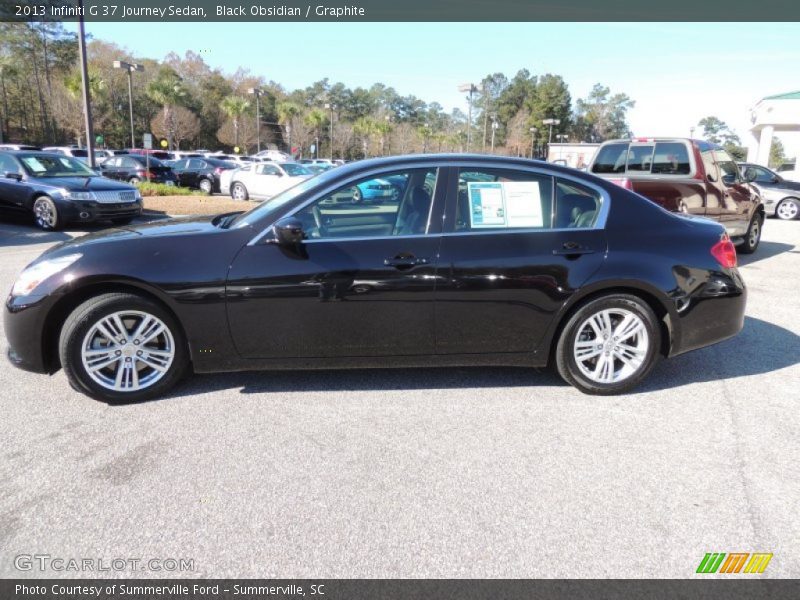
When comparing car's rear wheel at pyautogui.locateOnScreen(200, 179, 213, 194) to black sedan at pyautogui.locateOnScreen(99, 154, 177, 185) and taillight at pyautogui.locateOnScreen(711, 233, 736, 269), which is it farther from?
taillight at pyautogui.locateOnScreen(711, 233, 736, 269)

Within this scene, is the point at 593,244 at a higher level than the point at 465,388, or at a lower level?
higher

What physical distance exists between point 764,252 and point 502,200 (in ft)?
29.6

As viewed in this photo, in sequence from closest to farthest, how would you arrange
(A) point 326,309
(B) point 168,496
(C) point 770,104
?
1. (B) point 168,496
2. (A) point 326,309
3. (C) point 770,104

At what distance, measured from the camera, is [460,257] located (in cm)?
380

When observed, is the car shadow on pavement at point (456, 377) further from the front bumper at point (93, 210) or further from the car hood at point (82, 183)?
the car hood at point (82, 183)

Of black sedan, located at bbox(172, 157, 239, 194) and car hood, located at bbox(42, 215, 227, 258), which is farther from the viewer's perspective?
black sedan, located at bbox(172, 157, 239, 194)

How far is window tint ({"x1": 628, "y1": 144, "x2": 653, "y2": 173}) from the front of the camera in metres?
8.68

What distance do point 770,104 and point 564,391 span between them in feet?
118

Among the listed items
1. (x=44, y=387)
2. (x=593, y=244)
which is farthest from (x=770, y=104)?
(x=44, y=387)

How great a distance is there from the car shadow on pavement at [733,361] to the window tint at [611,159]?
4089 mm

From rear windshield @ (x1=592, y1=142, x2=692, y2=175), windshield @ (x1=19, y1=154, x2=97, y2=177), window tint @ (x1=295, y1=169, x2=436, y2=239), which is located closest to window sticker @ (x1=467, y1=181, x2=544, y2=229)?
window tint @ (x1=295, y1=169, x2=436, y2=239)

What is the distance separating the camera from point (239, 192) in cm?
2080

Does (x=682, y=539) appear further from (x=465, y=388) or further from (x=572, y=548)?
(x=465, y=388)

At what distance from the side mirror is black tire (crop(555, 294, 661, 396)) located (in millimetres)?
1904
